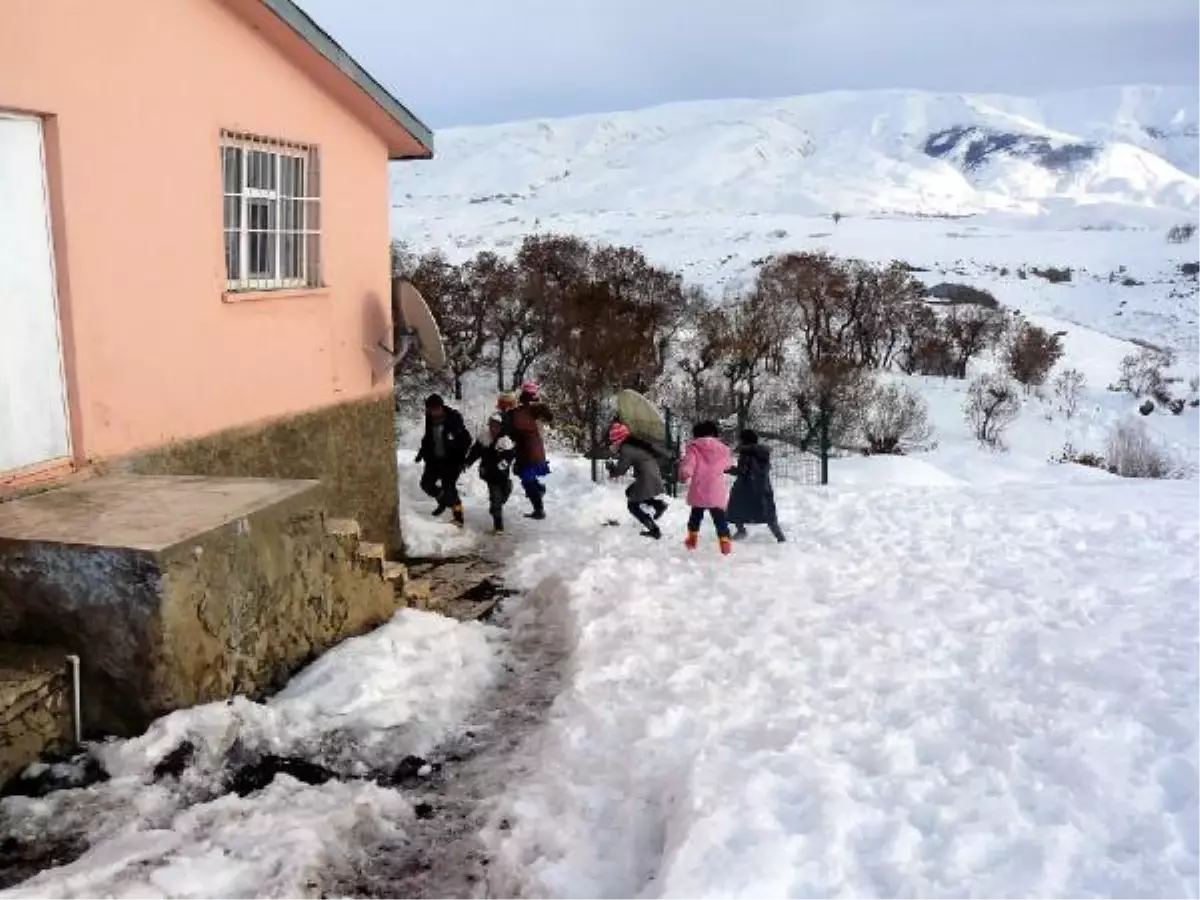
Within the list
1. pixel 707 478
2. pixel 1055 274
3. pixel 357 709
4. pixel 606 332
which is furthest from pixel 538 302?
pixel 1055 274

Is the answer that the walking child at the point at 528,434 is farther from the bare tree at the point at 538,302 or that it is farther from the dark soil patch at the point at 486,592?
the bare tree at the point at 538,302

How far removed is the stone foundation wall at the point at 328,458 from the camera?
6.97 m

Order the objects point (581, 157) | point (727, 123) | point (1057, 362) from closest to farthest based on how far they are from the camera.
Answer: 1. point (1057, 362)
2. point (581, 157)
3. point (727, 123)

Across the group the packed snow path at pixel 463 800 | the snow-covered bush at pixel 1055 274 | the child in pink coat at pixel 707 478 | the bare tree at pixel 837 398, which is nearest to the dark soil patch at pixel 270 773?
the packed snow path at pixel 463 800

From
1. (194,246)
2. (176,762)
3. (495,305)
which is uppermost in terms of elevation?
(194,246)

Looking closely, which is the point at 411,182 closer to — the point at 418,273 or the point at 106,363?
the point at 418,273

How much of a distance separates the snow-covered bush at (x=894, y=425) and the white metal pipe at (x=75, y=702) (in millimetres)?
18955

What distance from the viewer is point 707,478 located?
8852 mm

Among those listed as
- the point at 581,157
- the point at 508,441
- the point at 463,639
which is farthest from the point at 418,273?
the point at 581,157

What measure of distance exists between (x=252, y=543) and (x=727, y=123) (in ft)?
397

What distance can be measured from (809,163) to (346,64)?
101m

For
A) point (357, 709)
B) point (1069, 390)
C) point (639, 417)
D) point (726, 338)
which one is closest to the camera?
point (357, 709)

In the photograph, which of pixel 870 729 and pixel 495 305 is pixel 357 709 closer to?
pixel 870 729

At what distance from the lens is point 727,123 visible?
119 m
